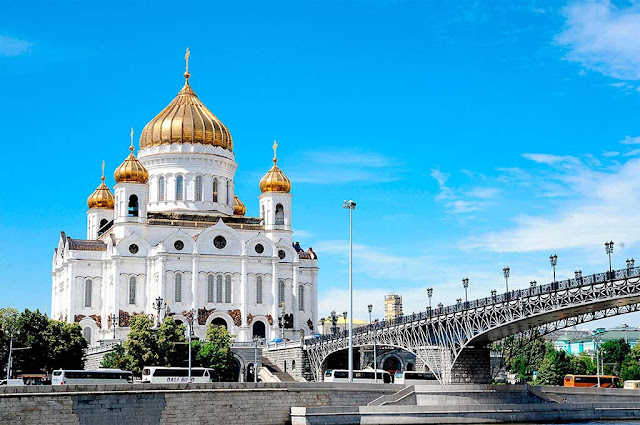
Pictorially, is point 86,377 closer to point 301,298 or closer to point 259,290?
point 259,290

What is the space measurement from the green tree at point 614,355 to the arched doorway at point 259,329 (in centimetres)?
3704

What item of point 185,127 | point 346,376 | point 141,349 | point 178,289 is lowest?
point 346,376

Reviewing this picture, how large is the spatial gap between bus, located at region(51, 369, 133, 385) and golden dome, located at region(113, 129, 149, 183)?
3532 cm

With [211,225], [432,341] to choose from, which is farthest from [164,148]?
[432,341]

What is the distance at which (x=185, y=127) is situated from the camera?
91.6m

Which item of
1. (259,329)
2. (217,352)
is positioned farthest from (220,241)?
(217,352)

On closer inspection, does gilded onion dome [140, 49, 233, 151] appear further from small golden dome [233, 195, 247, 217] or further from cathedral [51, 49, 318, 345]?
small golden dome [233, 195, 247, 217]

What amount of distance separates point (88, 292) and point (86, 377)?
35.7m

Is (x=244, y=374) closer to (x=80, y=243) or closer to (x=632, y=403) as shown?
(x=80, y=243)

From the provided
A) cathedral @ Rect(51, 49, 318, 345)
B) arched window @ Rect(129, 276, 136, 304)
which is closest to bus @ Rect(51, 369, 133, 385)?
cathedral @ Rect(51, 49, 318, 345)

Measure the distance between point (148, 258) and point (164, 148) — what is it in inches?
455

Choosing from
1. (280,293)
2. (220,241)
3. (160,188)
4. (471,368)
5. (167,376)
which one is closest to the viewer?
(167,376)

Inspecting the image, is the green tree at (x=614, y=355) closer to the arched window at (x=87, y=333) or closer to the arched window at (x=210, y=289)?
the arched window at (x=210, y=289)

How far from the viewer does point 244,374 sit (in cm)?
7931
